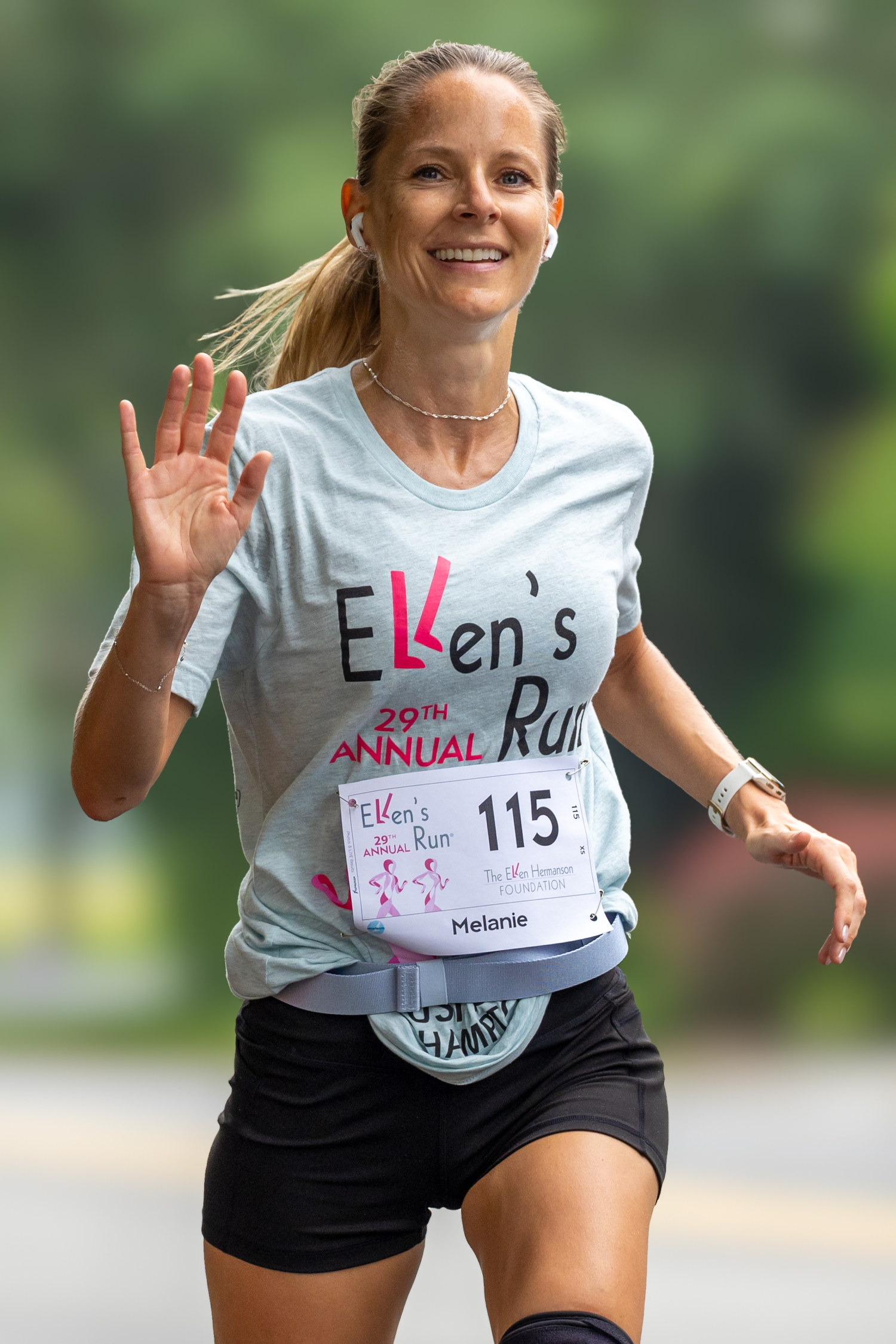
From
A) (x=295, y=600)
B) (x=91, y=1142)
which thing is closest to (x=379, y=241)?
(x=295, y=600)

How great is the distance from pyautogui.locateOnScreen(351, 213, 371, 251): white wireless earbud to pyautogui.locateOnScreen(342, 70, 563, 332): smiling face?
2.1 inches

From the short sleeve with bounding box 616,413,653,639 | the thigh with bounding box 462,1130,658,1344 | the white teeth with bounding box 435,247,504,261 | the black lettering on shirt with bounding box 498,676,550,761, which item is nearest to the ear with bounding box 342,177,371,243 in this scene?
the white teeth with bounding box 435,247,504,261

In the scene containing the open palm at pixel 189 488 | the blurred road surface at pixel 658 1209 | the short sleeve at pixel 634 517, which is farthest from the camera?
the blurred road surface at pixel 658 1209

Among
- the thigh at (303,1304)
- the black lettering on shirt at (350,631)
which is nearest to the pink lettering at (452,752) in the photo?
the black lettering on shirt at (350,631)

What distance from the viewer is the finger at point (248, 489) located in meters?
1.23

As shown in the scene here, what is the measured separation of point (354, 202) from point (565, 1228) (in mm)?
954

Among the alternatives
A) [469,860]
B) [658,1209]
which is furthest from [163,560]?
[658,1209]

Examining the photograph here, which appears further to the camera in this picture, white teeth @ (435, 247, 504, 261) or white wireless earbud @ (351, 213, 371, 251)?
white wireless earbud @ (351, 213, 371, 251)

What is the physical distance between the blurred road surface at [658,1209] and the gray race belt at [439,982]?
5.59ft

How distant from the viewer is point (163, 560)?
3.94 ft

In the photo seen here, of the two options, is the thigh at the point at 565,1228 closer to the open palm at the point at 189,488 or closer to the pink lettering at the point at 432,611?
the pink lettering at the point at 432,611

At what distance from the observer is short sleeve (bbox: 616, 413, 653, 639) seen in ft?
5.11

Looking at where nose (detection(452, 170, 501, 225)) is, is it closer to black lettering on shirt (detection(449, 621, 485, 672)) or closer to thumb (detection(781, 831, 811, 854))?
black lettering on shirt (detection(449, 621, 485, 672))

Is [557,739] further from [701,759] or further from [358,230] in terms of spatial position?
[358,230]
